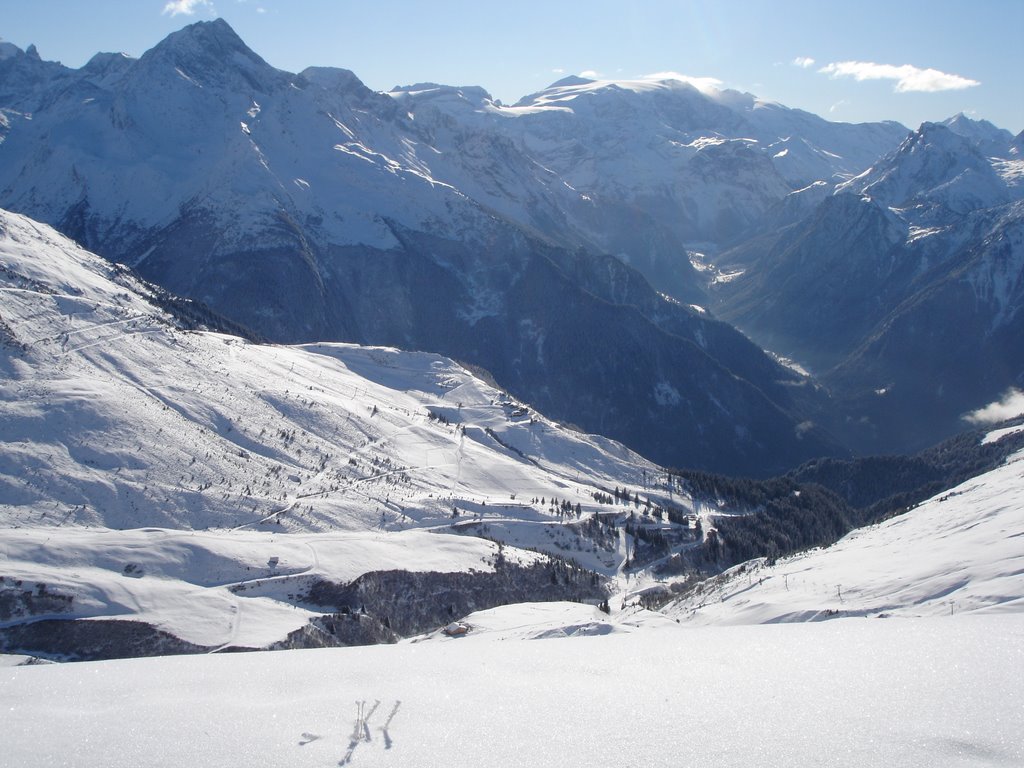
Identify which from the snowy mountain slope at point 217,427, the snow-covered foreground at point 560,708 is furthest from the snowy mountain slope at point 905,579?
the snowy mountain slope at point 217,427

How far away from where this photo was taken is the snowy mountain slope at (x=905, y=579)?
107ft

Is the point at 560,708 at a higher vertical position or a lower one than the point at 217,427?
lower

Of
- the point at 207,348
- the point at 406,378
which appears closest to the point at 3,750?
the point at 207,348

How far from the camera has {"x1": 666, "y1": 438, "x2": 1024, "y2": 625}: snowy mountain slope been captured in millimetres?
32656

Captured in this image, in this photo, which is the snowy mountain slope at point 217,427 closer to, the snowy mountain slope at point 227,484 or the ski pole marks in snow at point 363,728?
the snowy mountain slope at point 227,484

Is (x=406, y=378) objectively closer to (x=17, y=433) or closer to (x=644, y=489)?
(x=644, y=489)

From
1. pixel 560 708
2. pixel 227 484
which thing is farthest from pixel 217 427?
pixel 560 708

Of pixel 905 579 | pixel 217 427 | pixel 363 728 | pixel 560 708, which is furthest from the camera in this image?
pixel 217 427

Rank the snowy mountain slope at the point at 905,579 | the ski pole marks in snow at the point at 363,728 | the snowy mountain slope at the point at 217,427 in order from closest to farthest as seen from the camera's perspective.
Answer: the ski pole marks in snow at the point at 363,728, the snowy mountain slope at the point at 905,579, the snowy mountain slope at the point at 217,427

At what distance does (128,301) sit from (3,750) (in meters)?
140

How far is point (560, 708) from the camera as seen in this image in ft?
48.0

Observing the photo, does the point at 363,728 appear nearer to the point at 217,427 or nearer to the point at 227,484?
the point at 227,484

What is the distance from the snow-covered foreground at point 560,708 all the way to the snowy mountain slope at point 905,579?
45.2 ft

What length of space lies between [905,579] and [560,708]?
29.9 metres
